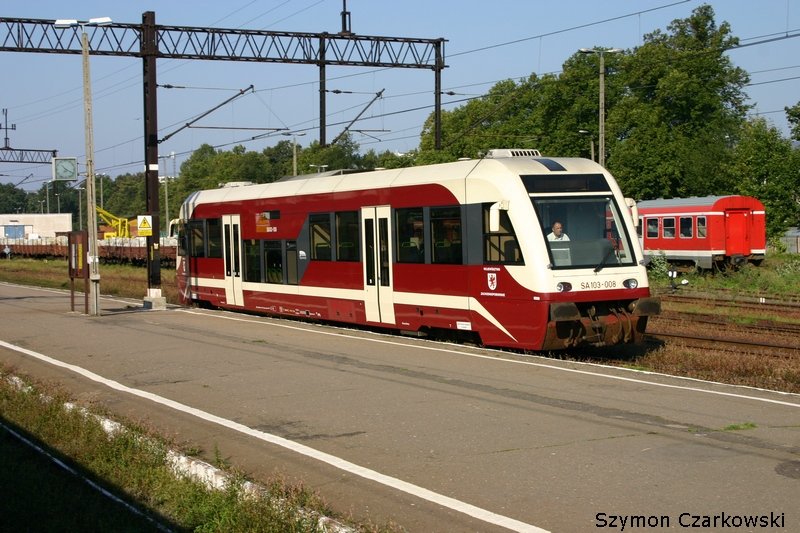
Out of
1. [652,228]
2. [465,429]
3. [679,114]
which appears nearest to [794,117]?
[679,114]

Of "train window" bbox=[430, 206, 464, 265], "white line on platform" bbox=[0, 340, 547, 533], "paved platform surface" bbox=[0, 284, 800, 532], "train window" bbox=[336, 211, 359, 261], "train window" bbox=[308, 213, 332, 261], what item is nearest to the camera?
"white line on platform" bbox=[0, 340, 547, 533]

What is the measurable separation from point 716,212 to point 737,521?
3315cm

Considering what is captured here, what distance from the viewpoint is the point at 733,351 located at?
16.0 metres

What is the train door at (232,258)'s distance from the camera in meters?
24.0

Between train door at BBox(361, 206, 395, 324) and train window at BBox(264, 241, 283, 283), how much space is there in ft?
12.8

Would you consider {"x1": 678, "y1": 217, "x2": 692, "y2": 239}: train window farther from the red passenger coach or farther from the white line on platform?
the white line on platform

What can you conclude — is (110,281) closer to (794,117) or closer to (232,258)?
(232,258)

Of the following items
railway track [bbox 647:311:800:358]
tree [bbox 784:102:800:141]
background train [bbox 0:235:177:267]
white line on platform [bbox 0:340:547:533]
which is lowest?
railway track [bbox 647:311:800:358]

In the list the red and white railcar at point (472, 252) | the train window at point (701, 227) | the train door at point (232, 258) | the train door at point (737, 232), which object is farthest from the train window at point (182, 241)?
the train door at point (737, 232)

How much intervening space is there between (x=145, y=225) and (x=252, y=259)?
212 inches

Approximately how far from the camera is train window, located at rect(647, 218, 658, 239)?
40.5m

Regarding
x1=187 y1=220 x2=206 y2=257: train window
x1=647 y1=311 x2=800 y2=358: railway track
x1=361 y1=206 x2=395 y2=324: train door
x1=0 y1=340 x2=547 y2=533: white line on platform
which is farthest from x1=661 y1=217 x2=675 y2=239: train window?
x1=0 y1=340 x2=547 y2=533: white line on platform

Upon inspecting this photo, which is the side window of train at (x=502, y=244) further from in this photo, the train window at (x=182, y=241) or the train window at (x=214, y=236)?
the train window at (x=182, y=241)

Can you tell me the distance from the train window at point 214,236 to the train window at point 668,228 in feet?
69.0
